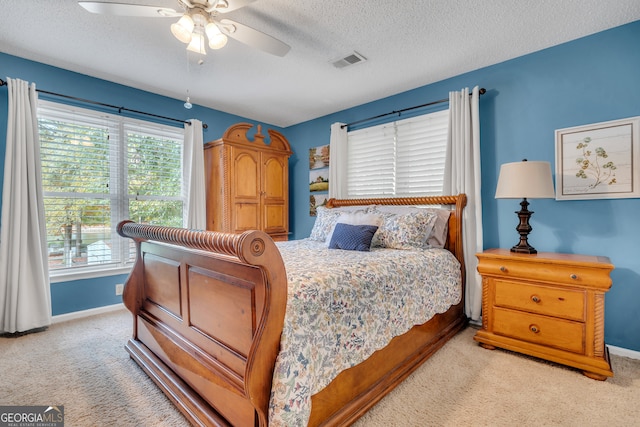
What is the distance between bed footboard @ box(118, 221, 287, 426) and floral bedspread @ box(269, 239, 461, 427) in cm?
8

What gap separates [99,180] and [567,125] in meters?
4.55

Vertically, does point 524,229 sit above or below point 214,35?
below

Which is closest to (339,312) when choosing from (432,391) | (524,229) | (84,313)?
(432,391)

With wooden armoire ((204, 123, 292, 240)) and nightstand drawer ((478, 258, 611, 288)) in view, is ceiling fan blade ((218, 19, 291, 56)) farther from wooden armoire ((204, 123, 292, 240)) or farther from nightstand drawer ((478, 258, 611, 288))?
nightstand drawer ((478, 258, 611, 288))

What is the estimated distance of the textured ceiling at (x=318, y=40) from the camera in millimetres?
2072

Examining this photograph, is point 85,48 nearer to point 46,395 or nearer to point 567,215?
point 46,395

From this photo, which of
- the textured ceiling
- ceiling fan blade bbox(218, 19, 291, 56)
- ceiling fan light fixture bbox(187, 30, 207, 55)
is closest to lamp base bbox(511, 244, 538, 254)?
the textured ceiling

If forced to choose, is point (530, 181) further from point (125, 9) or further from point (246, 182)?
point (246, 182)

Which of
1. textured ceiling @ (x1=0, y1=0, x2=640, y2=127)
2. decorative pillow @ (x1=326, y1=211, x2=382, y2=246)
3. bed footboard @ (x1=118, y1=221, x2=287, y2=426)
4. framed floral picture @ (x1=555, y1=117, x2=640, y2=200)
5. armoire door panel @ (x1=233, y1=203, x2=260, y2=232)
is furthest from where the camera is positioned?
armoire door panel @ (x1=233, y1=203, x2=260, y2=232)

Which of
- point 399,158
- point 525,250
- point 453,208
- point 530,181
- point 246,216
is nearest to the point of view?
point 530,181

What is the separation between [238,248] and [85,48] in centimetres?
279

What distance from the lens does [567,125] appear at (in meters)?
2.48

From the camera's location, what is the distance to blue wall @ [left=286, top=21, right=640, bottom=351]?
2.24m

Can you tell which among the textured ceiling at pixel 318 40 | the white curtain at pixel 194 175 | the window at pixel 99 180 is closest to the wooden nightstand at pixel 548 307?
the textured ceiling at pixel 318 40
